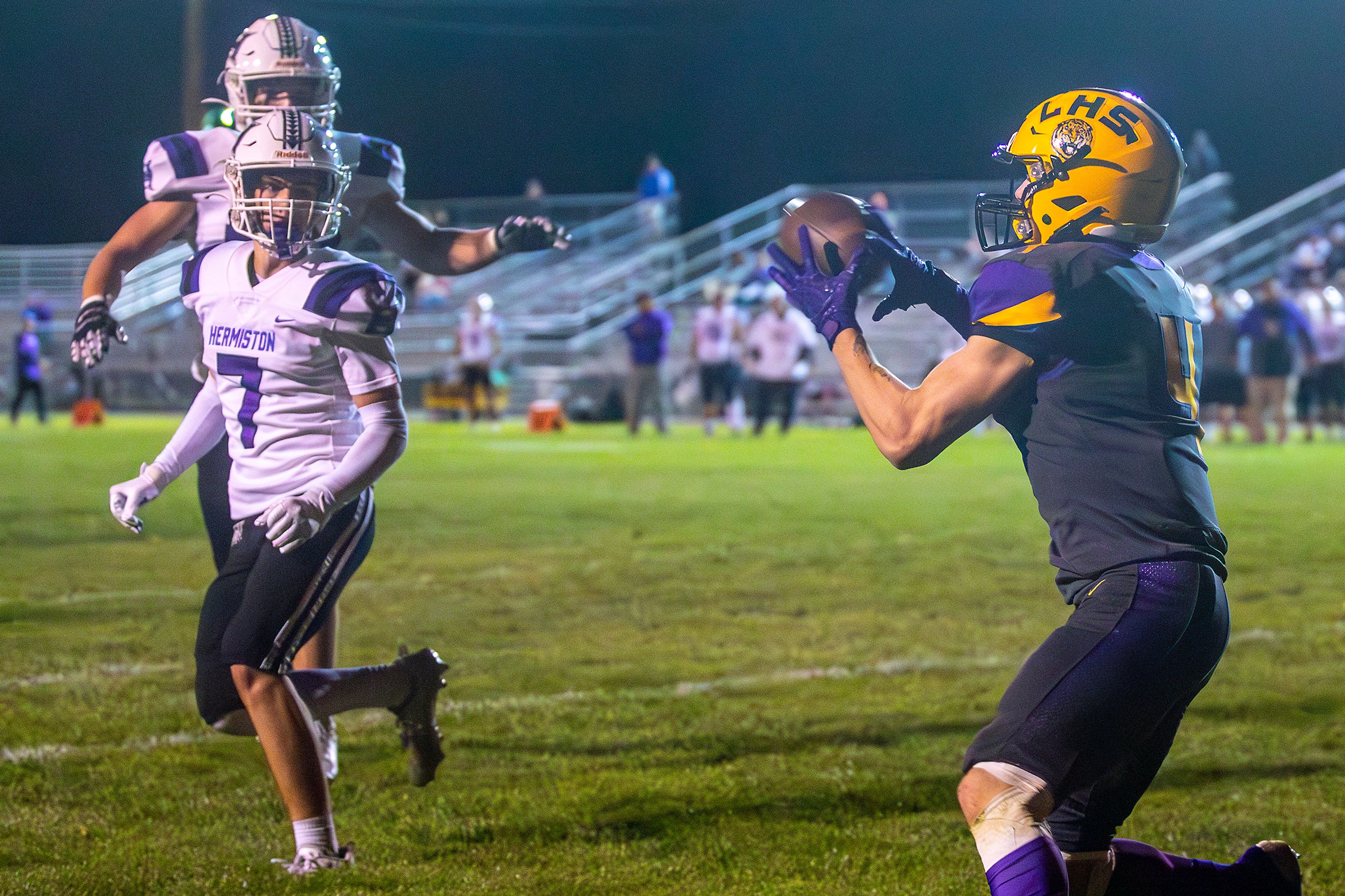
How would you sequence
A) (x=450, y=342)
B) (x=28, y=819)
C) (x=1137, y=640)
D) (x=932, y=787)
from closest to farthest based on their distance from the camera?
(x=1137, y=640), (x=28, y=819), (x=932, y=787), (x=450, y=342)

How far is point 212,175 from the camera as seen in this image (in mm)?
3480

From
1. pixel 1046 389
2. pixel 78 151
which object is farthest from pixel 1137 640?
pixel 78 151

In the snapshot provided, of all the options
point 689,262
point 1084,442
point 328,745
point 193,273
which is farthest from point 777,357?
point 1084,442

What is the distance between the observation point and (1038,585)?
7.35 metres

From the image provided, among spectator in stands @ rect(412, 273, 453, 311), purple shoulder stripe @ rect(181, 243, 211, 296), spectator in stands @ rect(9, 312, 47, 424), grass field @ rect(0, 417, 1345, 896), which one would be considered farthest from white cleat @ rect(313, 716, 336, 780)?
spectator in stands @ rect(412, 273, 453, 311)

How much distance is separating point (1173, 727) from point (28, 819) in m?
2.73

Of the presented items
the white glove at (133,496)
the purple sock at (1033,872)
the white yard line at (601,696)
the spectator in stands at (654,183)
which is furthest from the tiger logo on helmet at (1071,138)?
the spectator in stands at (654,183)

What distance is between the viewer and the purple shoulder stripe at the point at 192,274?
313 centimetres

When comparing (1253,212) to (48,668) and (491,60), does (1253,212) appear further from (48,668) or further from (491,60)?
(48,668)

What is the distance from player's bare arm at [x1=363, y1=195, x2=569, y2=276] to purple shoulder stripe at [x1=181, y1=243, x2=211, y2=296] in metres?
0.52

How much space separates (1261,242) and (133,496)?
25.2 meters

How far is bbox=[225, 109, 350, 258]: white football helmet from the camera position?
295 centimetres

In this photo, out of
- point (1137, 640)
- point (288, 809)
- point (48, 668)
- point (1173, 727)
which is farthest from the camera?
point (48, 668)

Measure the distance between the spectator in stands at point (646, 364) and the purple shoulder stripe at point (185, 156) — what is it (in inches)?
585
